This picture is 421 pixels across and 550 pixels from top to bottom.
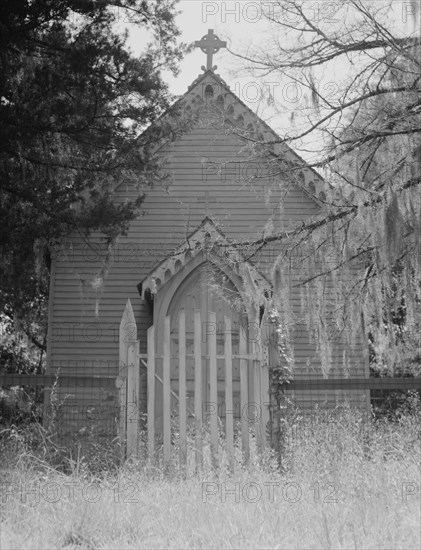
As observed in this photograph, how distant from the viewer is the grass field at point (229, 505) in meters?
5.39

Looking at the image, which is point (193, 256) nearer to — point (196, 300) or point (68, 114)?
point (196, 300)

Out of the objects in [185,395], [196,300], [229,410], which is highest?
[196,300]

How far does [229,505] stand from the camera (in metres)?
6.16

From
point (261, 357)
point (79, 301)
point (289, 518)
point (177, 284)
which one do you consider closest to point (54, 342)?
point (79, 301)

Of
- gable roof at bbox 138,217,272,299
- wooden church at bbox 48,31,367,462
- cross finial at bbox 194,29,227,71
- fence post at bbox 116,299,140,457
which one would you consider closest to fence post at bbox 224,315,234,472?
fence post at bbox 116,299,140,457

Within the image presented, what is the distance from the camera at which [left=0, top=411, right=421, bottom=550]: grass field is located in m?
5.39

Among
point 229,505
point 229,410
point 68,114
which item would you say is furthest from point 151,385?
point 68,114

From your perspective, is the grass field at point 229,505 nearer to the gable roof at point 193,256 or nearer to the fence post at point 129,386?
the fence post at point 129,386

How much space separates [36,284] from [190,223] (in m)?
3.43

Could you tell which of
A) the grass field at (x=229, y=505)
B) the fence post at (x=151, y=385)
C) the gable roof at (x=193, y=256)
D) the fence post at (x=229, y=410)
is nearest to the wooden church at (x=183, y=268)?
the gable roof at (x=193, y=256)

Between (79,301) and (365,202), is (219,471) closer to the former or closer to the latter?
(365,202)

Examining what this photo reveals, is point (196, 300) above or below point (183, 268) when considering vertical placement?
below

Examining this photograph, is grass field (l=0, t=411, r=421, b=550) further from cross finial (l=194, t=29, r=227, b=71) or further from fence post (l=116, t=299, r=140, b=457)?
cross finial (l=194, t=29, r=227, b=71)

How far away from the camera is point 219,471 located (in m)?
7.54
